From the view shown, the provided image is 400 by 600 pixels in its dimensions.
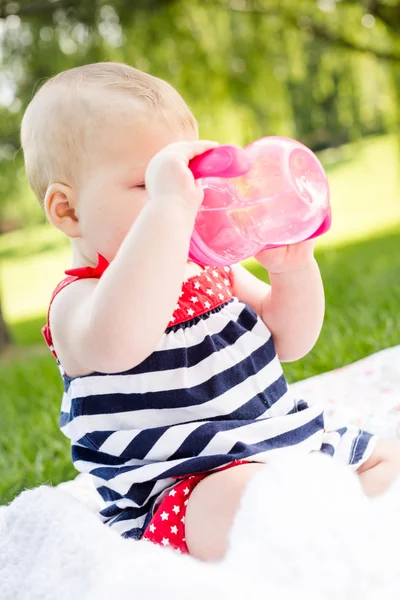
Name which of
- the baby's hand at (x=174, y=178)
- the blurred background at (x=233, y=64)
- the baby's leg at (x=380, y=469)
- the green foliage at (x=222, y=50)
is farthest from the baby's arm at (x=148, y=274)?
the green foliage at (x=222, y=50)

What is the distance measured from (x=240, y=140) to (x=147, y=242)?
4187mm

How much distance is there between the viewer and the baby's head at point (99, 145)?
1.23 meters

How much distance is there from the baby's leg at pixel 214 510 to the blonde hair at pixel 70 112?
1.78 ft

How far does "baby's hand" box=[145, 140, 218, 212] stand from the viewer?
1080 mm

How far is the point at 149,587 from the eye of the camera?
0.91 metres

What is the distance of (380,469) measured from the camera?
52.6 inches

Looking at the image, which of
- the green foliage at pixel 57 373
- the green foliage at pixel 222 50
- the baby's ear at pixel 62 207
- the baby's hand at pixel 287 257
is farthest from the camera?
the green foliage at pixel 222 50

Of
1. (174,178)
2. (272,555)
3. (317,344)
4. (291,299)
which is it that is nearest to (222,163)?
(174,178)

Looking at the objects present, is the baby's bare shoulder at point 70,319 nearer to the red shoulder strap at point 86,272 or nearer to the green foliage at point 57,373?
the red shoulder strap at point 86,272

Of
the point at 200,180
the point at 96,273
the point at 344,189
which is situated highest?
the point at 200,180

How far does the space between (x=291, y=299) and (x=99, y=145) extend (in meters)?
0.47

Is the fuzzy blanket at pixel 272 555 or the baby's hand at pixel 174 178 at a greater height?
the baby's hand at pixel 174 178

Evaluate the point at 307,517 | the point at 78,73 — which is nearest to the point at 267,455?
the point at 307,517

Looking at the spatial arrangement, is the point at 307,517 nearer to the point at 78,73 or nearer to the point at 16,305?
the point at 78,73
